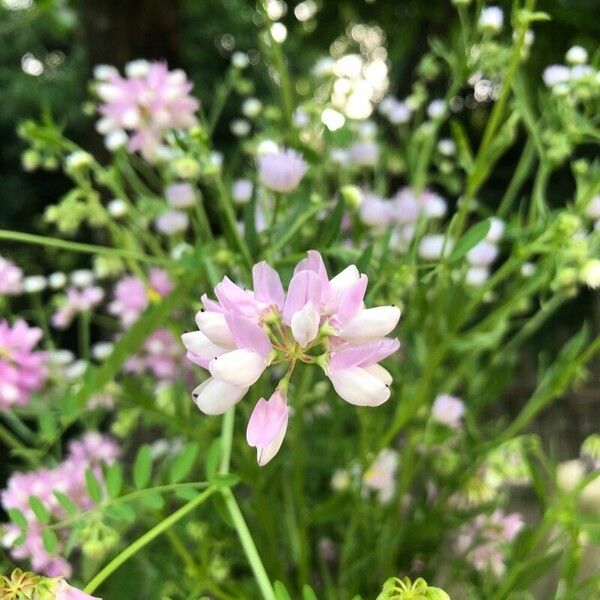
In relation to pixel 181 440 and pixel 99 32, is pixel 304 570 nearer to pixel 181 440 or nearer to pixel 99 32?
pixel 181 440

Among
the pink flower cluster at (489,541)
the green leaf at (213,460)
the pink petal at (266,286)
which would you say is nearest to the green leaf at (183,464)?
the green leaf at (213,460)

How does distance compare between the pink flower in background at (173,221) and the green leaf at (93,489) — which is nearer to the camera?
the green leaf at (93,489)

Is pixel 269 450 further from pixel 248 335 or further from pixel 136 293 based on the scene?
pixel 136 293

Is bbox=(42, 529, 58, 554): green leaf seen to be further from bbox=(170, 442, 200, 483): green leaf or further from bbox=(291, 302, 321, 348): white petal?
bbox=(291, 302, 321, 348): white petal

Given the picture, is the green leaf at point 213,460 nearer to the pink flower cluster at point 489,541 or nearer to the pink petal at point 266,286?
the pink petal at point 266,286

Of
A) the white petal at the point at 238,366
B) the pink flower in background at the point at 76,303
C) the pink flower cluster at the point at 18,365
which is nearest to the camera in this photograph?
the white petal at the point at 238,366

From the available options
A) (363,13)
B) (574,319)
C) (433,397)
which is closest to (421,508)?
(433,397)

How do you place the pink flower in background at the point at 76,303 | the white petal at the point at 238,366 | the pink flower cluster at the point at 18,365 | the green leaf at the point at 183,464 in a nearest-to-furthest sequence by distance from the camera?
the white petal at the point at 238,366, the green leaf at the point at 183,464, the pink flower cluster at the point at 18,365, the pink flower in background at the point at 76,303
